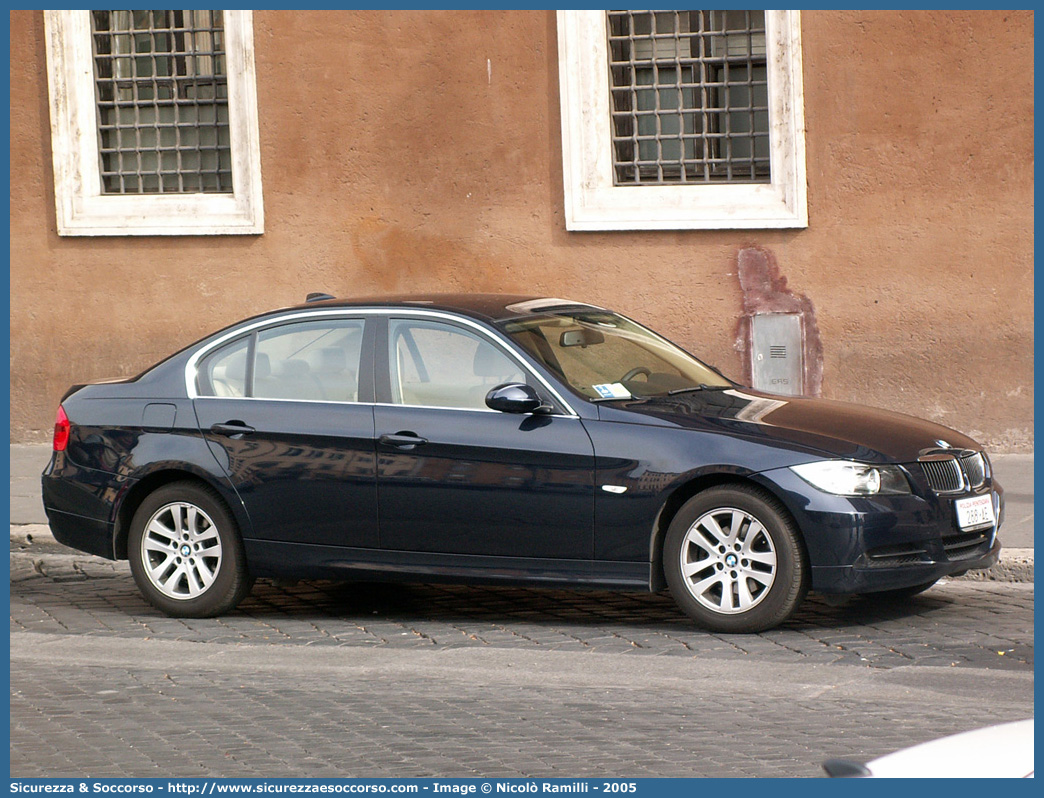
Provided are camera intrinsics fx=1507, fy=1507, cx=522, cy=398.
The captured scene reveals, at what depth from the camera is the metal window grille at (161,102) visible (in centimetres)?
1423

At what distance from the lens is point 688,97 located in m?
13.4

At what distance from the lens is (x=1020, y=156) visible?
40.0 ft

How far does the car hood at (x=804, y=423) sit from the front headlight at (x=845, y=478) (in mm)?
48

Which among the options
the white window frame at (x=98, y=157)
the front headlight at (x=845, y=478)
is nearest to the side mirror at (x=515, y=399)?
the front headlight at (x=845, y=478)

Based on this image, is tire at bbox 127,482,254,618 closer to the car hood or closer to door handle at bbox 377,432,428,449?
door handle at bbox 377,432,428,449

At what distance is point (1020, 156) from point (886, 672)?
23.7ft

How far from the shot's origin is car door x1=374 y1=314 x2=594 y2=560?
6926mm

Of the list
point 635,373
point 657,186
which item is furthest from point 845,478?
point 657,186

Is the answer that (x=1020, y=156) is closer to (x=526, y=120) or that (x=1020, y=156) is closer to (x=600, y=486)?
(x=526, y=120)

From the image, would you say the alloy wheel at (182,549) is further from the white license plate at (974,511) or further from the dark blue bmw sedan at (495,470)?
the white license plate at (974,511)

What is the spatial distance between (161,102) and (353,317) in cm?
768

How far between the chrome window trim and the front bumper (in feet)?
3.78

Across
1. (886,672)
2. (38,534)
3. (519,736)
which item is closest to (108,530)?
(38,534)

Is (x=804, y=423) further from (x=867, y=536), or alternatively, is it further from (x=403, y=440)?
(x=403, y=440)
